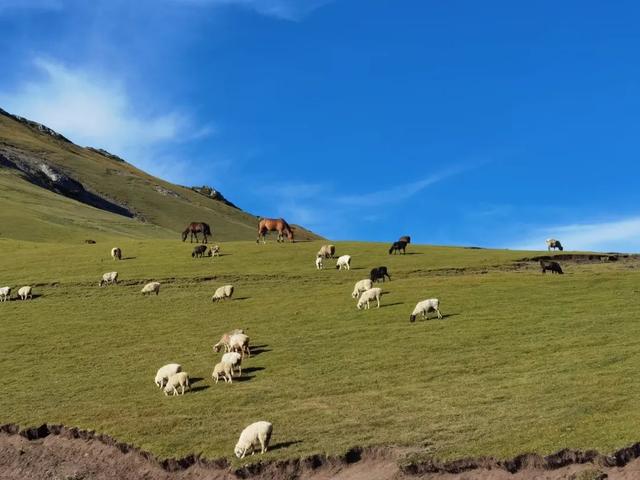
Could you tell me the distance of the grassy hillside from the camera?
91162 mm

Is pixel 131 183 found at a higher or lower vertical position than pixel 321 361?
higher

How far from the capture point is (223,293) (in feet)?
148

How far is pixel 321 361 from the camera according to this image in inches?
1145

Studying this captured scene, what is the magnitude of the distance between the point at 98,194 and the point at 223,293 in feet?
351

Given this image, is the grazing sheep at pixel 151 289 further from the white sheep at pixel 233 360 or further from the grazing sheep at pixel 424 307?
the white sheep at pixel 233 360

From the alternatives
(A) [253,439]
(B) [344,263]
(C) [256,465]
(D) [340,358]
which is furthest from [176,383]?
(B) [344,263]

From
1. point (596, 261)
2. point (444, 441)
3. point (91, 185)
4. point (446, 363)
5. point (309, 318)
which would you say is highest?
point (91, 185)

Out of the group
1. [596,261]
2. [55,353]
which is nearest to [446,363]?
[55,353]

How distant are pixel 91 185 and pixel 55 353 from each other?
4739 inches

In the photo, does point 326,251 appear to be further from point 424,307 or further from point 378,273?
point 424,307

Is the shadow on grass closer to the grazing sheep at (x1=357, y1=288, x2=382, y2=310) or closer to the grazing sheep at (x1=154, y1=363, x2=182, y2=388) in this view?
the grazing sheep at (x1=154, y1=363, x2=182, y2=388)

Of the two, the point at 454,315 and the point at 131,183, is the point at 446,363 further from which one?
the point at 131,183

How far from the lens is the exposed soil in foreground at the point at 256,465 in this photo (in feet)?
52.2

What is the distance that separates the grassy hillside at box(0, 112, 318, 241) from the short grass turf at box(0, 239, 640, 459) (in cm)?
3842
